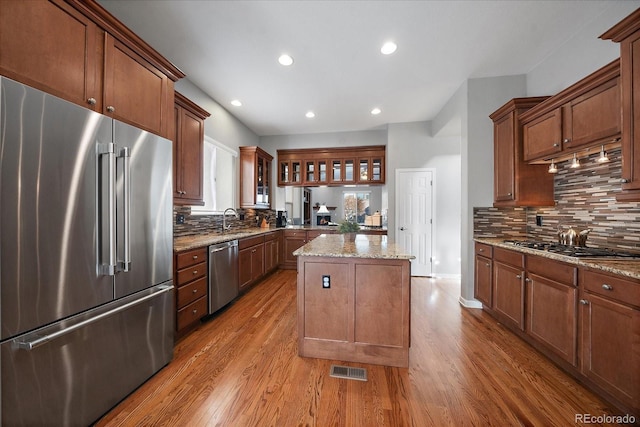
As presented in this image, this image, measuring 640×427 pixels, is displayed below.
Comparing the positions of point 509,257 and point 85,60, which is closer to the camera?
point 85,60

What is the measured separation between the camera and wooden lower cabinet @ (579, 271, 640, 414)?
4.76ft

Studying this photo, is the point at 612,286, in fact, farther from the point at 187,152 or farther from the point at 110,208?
the point at 187,152

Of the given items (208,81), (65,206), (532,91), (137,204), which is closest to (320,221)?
(208,81)

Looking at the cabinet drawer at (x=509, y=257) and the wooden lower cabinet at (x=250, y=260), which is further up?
the cabinet drawer at (x=509, y=257)

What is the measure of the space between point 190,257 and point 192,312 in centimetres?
56

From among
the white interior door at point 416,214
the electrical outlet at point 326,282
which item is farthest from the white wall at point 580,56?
the electrical outlet at point 326,282

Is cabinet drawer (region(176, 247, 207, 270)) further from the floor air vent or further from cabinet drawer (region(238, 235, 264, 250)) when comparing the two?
the floor air vent

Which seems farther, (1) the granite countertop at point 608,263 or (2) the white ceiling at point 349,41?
(2) the white ceiling at point 349,41

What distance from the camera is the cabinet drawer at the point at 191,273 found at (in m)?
2.40

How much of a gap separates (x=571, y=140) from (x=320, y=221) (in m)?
5.25

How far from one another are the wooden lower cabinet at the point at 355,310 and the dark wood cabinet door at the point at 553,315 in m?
1.13

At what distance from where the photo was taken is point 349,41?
2576 mm

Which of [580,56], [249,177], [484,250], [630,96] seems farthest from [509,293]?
[249,177]

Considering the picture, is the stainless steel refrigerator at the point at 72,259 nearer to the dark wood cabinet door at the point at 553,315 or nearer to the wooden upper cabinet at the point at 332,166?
the dark wood cabinet door at the point at 553,315
